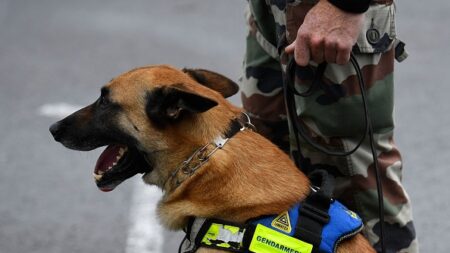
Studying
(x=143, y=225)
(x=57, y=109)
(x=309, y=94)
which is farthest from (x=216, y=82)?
(x=57, y=109)

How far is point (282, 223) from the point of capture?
2.76 meters

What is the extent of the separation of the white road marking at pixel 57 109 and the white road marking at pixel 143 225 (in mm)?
1115

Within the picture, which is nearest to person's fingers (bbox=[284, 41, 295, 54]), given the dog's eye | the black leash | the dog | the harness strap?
the black leash

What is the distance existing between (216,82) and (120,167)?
54 cm


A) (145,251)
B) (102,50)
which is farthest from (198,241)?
(102,50)

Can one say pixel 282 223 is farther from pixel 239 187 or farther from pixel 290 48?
pixel 290 48

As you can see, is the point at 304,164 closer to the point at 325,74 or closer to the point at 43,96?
the point at 325,74

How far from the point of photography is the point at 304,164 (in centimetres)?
324

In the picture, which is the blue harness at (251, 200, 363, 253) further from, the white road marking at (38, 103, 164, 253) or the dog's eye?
the white road marking at (38, 103, 164, 253)

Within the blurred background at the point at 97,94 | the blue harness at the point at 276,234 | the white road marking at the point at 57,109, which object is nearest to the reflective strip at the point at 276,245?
the blue harness at the point at 276,234

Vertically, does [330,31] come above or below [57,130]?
above

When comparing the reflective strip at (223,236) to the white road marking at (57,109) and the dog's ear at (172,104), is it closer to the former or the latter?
the dog's ear at (172,104)

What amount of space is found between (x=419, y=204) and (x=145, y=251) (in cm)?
169

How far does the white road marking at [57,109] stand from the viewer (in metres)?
5.72
